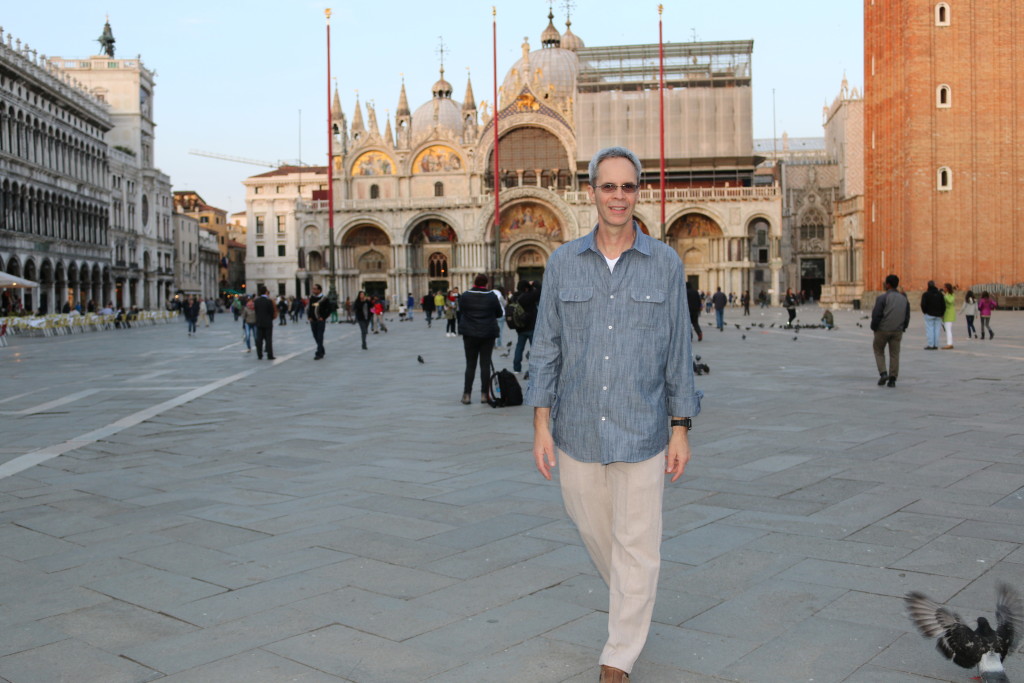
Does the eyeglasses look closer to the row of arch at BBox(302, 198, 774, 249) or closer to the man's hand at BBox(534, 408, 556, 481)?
the man's hand at BBox(534, 408, 556, 481)

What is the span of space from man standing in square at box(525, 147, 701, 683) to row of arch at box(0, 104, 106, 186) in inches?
1780

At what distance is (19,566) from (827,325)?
26677 millimetres

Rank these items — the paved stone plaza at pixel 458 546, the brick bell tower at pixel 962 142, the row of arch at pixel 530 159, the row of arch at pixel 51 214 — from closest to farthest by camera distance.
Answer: the paved stone plaza at pixel 458 546 → the brick bell tower at pixel 962 142 → the row of arch at pixel 51 214 → the row of arch at pixel 530 159

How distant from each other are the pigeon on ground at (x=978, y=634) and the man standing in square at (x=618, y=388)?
0.92 meters

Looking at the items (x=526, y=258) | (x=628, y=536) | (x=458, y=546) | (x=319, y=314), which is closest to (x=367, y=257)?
(x=526, y=258)

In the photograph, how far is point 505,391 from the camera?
36.8 ft

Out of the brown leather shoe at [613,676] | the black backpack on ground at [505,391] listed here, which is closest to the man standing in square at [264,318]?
the black backpack on ground at [505,391]

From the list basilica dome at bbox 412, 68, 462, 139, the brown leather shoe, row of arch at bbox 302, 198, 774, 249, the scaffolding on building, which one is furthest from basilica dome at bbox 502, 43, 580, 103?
the brown leather shoe

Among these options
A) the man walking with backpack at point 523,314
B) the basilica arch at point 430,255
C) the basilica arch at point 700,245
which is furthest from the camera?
the basilica arch at point 430,255

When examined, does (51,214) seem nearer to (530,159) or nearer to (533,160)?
(530,159)

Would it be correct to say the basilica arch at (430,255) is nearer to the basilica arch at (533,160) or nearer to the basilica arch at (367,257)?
the basilica arch at (367,257)

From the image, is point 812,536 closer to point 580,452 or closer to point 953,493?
point 953,493

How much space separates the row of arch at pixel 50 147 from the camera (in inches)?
1683

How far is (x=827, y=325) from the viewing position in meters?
28.5
